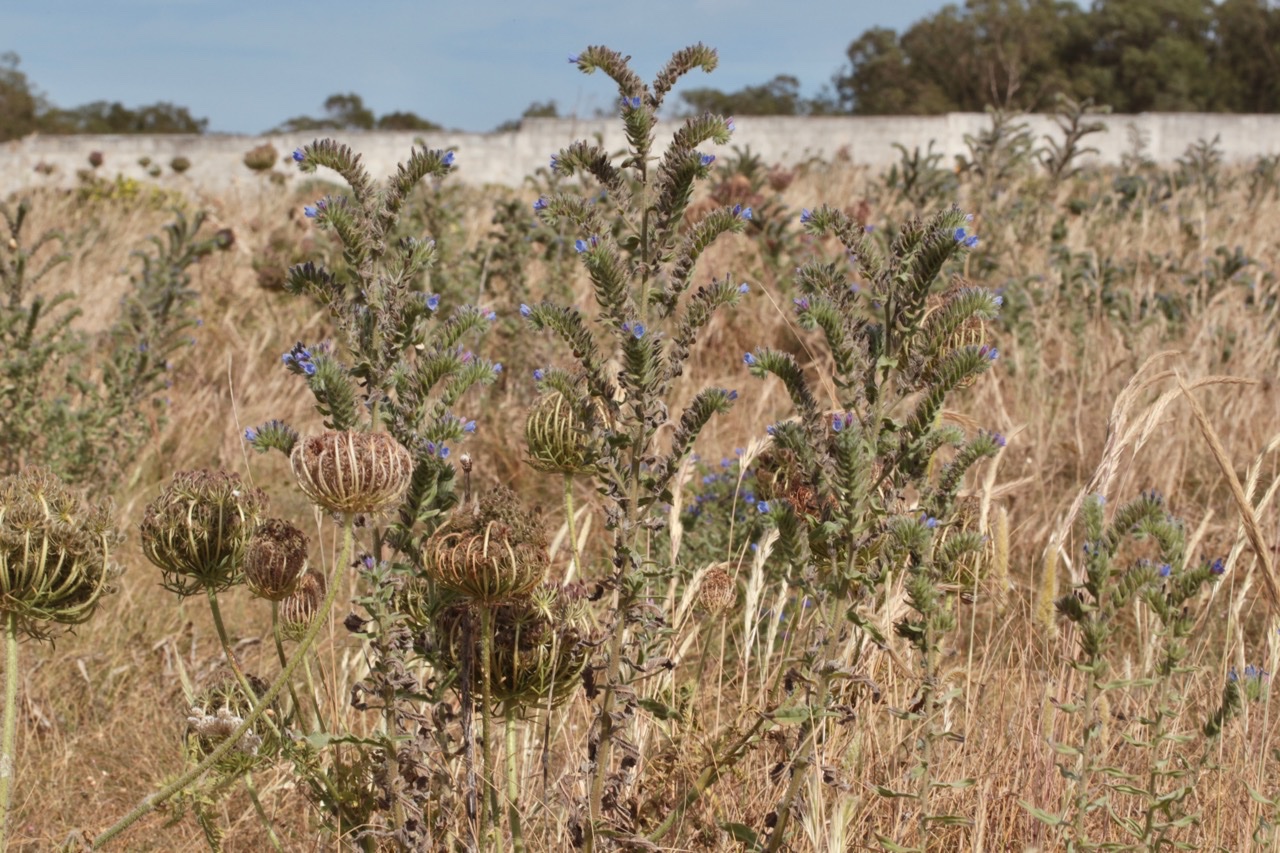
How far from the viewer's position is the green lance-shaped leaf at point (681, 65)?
6.00ft

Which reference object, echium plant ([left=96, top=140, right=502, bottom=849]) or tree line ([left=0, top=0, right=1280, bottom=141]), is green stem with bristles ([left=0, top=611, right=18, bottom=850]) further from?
tree line ([left=0, top=0, right=1280, bottom=141])

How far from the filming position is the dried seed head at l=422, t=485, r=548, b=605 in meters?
1.66

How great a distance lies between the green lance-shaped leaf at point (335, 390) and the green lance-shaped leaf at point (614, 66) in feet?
2.00

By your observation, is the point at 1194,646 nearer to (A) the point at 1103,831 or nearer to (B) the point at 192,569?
(A) the point at 1103,831

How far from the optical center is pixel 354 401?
1.86m

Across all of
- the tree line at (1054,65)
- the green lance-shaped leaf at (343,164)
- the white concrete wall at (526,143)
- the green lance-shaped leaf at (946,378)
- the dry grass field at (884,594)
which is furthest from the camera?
the tree line at (1054,65)

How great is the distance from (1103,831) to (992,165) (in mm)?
5303

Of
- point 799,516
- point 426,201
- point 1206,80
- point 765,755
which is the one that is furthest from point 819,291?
point 1206,80

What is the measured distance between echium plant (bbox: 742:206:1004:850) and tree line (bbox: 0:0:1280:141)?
154 feet

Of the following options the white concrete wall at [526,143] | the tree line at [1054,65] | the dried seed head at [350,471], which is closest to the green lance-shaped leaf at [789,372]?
the dried seed head at [350,471]

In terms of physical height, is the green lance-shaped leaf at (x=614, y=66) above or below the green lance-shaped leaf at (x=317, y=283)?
above

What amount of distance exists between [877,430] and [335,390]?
0.82 meters

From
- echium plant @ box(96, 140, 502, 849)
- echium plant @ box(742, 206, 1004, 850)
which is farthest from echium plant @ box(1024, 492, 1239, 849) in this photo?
echium plant @ box(96, 140, 502, 849)

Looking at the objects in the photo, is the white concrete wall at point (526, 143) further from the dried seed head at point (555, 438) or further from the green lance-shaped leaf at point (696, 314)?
the green lance-shaped leaf at point (696, 314)
